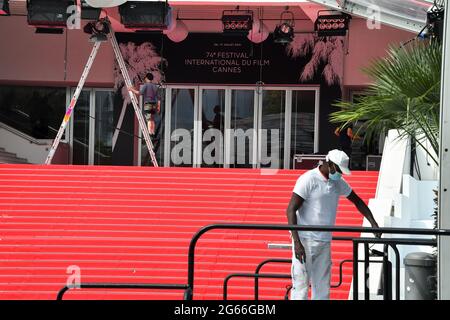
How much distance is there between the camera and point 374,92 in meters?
9.98

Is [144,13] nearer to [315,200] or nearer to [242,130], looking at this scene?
[242,130]

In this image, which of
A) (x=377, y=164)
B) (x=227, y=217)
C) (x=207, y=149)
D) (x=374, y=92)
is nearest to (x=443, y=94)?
(x=374, y=92)

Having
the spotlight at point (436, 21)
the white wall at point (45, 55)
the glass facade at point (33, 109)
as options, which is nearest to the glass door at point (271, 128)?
the white wall at point (45, 55)

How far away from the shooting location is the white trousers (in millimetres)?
7262

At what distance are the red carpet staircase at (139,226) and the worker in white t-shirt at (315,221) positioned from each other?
13.1ft

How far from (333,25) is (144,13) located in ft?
16.0

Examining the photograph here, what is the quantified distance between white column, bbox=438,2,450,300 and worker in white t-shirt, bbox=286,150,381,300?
1424mm

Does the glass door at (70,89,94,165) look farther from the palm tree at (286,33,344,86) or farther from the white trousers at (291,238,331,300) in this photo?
the white trousers at (291,238,331,300)

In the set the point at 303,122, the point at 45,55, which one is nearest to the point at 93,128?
the point at 45,55

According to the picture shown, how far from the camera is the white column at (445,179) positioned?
5.82 metres

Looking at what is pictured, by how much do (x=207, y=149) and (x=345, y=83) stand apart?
4180 millimetres

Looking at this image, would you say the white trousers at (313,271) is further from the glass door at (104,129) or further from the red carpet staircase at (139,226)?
the glass door at (104,129)

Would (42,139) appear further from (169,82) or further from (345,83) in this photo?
(345,83)

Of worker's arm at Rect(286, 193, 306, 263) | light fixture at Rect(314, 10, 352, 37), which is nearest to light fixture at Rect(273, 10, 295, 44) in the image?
light fixture at Rect(314, 10, 352, 37)
